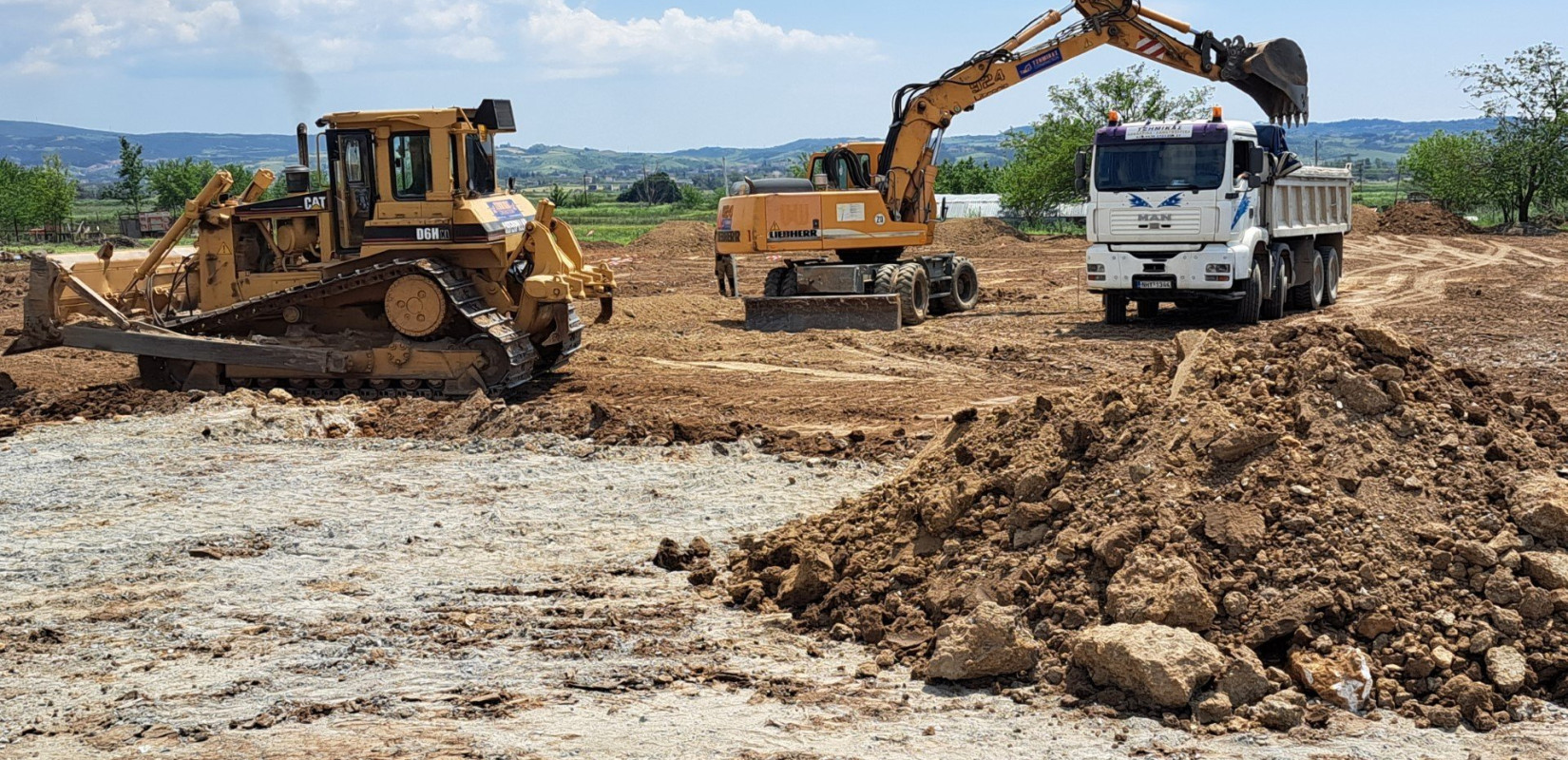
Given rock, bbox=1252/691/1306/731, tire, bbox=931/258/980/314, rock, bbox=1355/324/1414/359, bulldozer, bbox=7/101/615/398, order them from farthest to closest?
tire, bbox=931/258/980/314, bulldozer, bbox=7/101/615/398, rock, bbox=1355/324/1414/359, rock, bbox=1252/691/1306/731

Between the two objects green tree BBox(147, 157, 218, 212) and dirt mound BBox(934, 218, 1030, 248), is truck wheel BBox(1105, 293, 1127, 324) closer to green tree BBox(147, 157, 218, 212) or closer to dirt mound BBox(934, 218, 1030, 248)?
dirt mound BBox(934, 218, 1030, 248)

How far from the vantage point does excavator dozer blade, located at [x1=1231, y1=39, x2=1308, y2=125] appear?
2011cm

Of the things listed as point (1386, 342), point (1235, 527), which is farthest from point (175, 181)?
point (1235, 527)

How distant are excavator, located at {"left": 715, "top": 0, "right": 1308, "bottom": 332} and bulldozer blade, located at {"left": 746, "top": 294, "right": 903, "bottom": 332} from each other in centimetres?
1

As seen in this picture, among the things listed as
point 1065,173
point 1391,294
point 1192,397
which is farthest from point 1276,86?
point 1065,173

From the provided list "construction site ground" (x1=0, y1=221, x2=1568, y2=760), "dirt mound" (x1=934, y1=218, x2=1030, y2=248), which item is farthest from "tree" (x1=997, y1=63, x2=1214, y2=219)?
"construction site ground" (x1=0, y1=221, x2=1568, y2=760)

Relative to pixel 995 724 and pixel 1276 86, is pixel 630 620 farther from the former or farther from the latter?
pixel 1276 86

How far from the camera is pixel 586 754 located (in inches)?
210

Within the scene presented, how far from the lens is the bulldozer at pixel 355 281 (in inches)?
534

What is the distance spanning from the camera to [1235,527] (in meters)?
6.38

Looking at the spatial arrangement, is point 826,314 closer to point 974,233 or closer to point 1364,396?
point 1364,396

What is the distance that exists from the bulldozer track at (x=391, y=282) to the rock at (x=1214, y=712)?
29.3 feet

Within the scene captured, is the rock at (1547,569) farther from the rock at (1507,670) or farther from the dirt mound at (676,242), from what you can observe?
the dirt mound at (676,242)

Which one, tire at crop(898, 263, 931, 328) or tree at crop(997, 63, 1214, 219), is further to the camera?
tree at crop(997, 63, 1214, 219)
